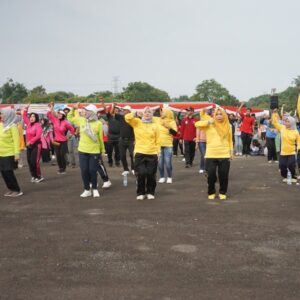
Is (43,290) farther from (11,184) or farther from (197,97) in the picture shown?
(197,97)

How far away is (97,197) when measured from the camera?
9203 millimetres

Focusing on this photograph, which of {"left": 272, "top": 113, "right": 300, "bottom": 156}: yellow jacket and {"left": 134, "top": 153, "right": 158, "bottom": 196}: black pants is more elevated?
{"left": 272, "top": 113, "right": 300, "bottom": 156}: yellow jacket

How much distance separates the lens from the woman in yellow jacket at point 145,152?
891 cm

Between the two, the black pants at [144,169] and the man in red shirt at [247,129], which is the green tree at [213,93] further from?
the black pants at [144,169]

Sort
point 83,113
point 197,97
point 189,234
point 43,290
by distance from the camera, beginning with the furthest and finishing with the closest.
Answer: point 197,97 < point 83,113 < point 189,234 < point 43,290

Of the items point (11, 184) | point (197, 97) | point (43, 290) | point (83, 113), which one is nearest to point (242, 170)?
point (83, 113)

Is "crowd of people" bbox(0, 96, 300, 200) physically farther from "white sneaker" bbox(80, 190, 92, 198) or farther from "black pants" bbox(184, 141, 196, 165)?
"black pants" bbox(184, 141, 196, 165)

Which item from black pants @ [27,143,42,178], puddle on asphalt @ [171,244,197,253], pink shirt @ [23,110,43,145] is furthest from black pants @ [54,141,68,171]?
puddle on asphalt @ [171,244,197,253]

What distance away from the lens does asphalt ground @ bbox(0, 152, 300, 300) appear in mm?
4371

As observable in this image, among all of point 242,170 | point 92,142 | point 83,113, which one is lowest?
point 242,170

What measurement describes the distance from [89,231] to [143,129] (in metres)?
3.01

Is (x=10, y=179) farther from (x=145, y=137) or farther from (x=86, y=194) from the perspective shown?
(x=145, y=137)

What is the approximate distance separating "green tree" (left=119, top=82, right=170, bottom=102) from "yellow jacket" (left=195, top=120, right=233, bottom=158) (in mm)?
87715

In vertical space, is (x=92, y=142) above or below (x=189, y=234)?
above
